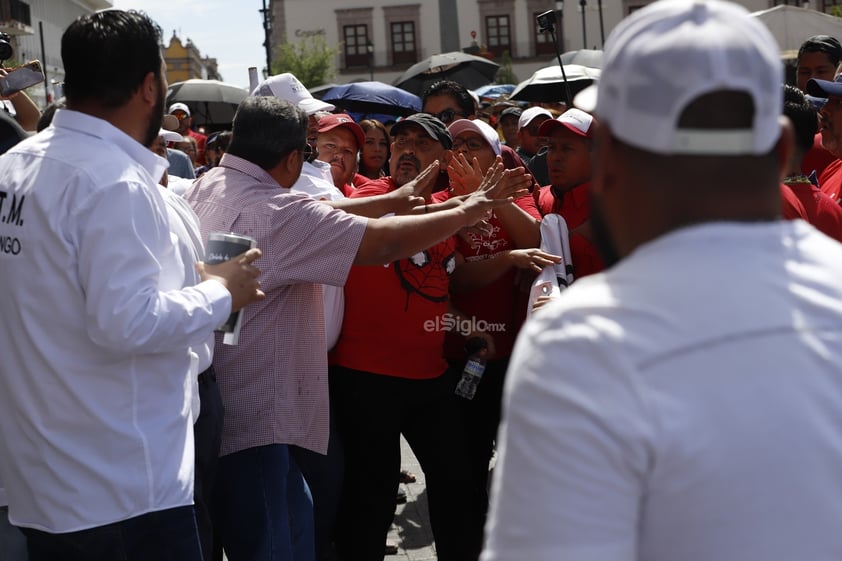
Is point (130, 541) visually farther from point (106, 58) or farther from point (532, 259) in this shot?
point (532, 259)

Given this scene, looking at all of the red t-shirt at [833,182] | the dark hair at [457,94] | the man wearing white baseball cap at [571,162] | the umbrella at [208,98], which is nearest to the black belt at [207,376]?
the man wearing white baseball cap at [571,162]

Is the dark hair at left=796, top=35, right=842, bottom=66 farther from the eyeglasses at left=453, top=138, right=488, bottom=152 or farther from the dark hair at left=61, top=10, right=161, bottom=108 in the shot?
the dark hair at left=61, top=10, right=161, bottom=108

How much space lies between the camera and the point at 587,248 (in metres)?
4.36

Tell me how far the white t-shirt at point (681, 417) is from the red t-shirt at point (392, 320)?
10.4 feet

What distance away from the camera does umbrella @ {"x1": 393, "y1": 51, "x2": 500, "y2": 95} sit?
14953mm

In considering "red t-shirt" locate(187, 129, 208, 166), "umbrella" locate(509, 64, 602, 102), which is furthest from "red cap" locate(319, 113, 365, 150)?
"red t-shirt" locate(187, 129, 208, 166)

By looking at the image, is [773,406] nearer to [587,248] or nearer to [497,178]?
[497,178]

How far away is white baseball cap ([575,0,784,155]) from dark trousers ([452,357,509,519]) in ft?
12.2

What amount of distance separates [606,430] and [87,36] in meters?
2.02

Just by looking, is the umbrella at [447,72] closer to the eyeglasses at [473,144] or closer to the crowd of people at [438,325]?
the crowd of people at [438,325]

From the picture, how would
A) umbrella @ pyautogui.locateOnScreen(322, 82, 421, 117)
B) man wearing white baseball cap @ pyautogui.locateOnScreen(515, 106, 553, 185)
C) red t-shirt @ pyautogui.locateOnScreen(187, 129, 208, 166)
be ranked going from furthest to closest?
1. red t-shirt @ pyautogui.locateOnScreen(187, 129, 208, 166)
2. umbrella @ pyautogui.locateOnScreen(322, 82, 421, 117)
3. man wearing white baseball cap @ pyautogui.locateOnScreen(515, 106, 553, 185)

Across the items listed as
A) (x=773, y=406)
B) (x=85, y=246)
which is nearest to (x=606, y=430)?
(x=773, y=406)

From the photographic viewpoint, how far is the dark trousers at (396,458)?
4516mm

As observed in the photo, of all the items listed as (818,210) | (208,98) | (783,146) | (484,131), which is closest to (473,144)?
(484,131)
